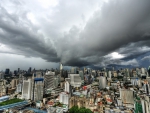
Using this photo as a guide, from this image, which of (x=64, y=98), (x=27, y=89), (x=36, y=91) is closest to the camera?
(x=64, y=98)

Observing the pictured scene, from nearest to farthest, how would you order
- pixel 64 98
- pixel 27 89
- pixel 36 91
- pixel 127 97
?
1. pixel 64 98
2. pixel 127 97
3. pixel 36 91
4. pixel 27 89

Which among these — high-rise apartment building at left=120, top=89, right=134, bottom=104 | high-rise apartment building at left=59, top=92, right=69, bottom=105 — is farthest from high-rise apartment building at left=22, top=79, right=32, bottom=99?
high-rise apartment building at left=120, top=89, right=134, bottom=104

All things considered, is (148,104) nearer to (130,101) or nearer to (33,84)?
(130,101)

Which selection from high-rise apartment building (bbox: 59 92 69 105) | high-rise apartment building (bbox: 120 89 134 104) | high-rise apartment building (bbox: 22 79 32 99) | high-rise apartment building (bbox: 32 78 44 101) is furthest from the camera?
high-rise apartment building (bbox: 22 79 32 99)

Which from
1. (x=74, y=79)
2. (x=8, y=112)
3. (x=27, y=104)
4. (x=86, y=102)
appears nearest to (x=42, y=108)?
(x=27, y=104)

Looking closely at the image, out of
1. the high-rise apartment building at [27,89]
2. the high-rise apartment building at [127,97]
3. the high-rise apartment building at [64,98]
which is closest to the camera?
the high-rise apartment building at [64,98]

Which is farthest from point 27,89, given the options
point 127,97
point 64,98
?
point 127,97

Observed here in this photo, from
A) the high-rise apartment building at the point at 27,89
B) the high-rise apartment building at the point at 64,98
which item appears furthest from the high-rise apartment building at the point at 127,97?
the high-rise apartment building at the point at 27,89

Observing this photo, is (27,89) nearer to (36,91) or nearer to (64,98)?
(36,91)

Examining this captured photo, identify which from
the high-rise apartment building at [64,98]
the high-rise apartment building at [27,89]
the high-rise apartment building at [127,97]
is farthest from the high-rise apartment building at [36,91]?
the high-rise apartment building at [127,97]

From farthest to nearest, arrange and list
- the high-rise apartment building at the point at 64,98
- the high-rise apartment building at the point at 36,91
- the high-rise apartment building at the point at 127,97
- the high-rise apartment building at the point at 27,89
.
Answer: the high-rise apartment building at the point at 27,89
the high-rise apartment building at the point at 36,91
the high-rise apartment building at the point at 127,97
the high-rise apartment building at the point at 64,98

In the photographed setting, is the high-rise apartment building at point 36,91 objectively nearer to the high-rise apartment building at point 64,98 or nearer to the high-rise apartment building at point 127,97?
the high-rise apartment building at point 64,98

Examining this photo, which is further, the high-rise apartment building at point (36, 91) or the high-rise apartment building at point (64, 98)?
the high-rise apartment building at point (36, 91)

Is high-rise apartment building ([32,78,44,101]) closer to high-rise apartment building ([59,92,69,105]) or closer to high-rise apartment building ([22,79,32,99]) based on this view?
high-rise apartment building ([22,79,32,99])
